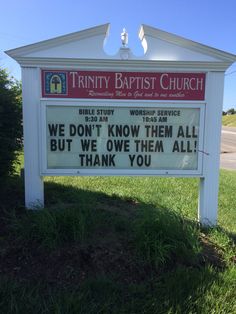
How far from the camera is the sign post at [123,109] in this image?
4086mm

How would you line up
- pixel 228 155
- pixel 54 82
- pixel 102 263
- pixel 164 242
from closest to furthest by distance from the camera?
pixel 102 263 < pixel 164 242 < pixel 54 82 < pixel 228 155

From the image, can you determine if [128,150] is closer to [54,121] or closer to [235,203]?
[54,121]

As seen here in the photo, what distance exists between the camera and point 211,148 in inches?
169

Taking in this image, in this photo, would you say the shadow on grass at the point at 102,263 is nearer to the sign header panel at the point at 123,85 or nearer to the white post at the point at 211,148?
the white post at the point at 211,148

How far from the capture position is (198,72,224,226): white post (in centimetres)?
419

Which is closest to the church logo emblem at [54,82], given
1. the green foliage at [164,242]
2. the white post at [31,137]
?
the white post at [31,137]

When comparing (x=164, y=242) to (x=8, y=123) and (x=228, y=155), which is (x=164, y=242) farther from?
(x=228, y=155)

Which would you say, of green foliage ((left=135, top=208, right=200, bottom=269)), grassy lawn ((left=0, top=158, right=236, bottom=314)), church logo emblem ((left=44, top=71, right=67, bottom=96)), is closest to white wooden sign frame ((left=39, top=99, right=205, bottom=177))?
church logo emblem ((left=44, top=71, right=67, bottom=96))

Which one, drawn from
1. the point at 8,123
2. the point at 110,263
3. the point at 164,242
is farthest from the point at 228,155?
the point at 110,263

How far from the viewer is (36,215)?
12.2 feet

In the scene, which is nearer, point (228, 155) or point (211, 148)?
point (211, 148)

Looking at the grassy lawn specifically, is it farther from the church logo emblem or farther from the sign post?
the church logo emblem

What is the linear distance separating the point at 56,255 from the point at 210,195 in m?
2.25

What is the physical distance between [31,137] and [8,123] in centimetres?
62
